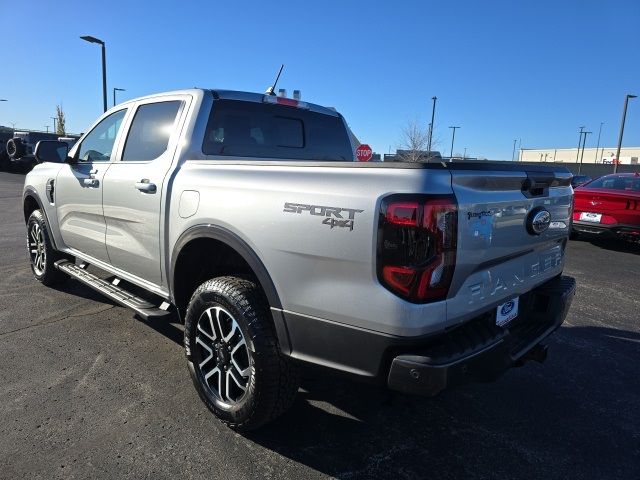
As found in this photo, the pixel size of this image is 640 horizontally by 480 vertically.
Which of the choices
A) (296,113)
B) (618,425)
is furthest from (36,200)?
(618,425)

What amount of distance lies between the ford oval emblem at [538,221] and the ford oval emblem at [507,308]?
398mm

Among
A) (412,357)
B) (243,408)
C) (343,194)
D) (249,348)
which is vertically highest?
(343,194)

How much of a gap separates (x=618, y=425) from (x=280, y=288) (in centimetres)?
230

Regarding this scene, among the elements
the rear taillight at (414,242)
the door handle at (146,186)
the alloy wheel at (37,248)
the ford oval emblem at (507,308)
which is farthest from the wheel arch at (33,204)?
the ford oval emblem at (507,308)

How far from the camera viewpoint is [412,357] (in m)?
2.04

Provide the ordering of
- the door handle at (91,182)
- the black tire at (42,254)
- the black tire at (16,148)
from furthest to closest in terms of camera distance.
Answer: the black tire at (42,254)
the black tire at (16,148)
the door handle at (91,182)

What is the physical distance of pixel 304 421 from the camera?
2920 mm

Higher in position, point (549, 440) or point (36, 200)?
point (36, 200)

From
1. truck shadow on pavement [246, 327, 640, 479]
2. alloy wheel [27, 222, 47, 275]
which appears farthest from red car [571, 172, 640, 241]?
alloy wheel [27, 222, 47, 275]

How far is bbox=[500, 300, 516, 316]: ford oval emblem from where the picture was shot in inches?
101

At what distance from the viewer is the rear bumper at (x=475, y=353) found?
6.64 feet

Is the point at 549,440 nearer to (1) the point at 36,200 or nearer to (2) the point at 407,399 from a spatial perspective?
(2) the point at 407,399

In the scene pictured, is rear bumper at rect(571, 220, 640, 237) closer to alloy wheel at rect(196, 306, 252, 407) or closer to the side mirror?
alloy wheel at rect(196, 306, 252, 407)

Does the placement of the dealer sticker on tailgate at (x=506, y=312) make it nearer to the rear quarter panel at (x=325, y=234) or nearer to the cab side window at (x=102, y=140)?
the rear quarter panel at (x=325, y=234)
